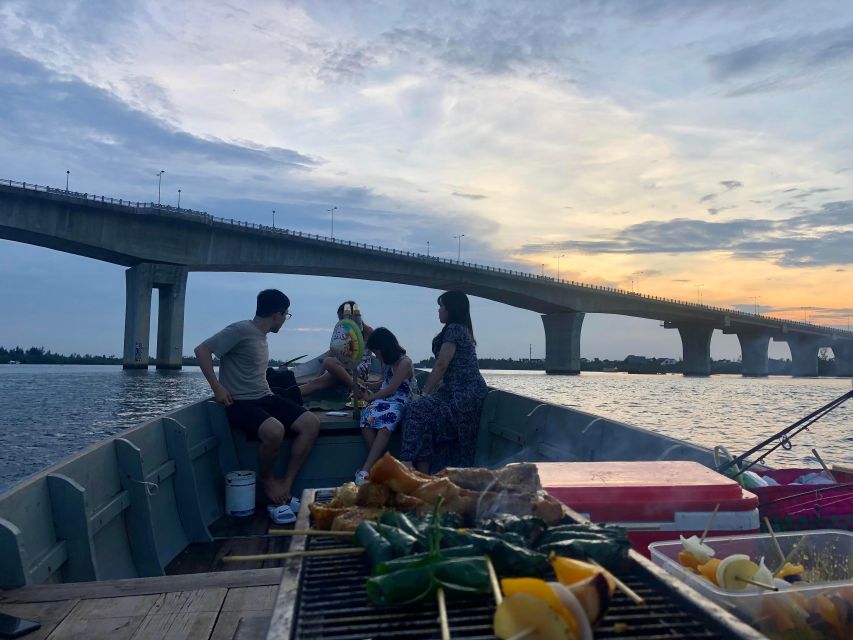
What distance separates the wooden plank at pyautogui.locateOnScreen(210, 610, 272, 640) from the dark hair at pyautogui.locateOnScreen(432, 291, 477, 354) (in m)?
3.99

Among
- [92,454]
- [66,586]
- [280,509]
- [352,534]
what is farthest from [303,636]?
Answer: [280,509]

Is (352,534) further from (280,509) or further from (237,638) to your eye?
(280,509)

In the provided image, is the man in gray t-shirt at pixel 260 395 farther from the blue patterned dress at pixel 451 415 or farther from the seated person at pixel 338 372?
the seated person at pixel 338 372

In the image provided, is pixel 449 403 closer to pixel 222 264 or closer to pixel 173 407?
pixel 173 407

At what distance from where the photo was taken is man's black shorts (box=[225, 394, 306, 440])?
6.59 meters

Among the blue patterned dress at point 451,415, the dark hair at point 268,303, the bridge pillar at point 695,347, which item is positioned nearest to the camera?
the blue patterned dress at point 451,415

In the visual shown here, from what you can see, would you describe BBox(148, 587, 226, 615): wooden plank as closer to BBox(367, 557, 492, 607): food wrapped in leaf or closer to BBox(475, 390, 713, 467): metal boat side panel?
BBox(367, 557, 492, 607): food wrapped in leaf

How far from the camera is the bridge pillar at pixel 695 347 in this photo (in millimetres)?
63562

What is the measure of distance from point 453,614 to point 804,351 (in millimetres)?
76790

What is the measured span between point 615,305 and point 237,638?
5523 cm

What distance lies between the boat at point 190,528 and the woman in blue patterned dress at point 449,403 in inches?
26.7

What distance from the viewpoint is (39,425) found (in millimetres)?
21156

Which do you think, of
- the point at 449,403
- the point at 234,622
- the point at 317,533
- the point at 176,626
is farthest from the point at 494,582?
the point at 449,403

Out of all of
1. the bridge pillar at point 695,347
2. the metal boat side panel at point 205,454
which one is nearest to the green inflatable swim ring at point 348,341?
the metal boat side panel at point 205,454
